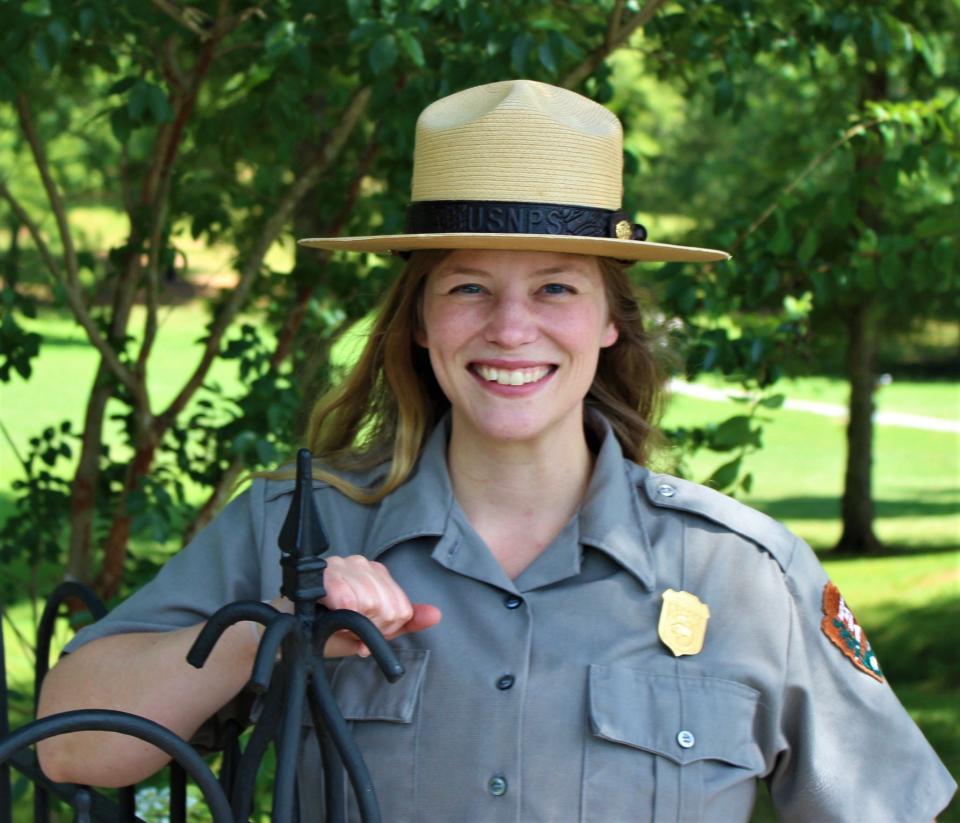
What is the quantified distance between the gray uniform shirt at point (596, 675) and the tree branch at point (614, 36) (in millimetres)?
1690

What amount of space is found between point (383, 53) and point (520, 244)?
105 cm

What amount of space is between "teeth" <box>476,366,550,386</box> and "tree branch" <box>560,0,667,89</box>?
165cm

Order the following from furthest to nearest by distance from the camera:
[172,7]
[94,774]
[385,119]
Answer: [385,119] < [172,7] < [94,774]

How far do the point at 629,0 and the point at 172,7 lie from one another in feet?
3.80

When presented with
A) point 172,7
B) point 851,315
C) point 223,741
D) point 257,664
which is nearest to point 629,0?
point 172,7

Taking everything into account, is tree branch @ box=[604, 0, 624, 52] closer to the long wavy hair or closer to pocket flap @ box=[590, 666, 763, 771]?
the long wavy hair

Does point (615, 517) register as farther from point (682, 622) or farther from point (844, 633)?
point (844, 633)

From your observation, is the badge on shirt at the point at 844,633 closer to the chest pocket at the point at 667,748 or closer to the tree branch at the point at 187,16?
the chest pocket at the point at 667,748

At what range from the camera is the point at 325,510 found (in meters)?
Result: 2.20

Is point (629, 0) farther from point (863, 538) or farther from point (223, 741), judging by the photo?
point (863, 538)

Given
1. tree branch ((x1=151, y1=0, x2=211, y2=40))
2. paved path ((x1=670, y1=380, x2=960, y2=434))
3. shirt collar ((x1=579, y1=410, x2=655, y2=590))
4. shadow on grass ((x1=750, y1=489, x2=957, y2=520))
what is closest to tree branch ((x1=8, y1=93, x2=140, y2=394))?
tree branch ((x1=151, y1=0, x2=211, y2=40))

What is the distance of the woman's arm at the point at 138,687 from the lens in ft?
6.22

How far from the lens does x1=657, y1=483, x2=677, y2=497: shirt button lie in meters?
2.24

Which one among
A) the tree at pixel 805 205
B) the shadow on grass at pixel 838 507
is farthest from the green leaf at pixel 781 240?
the shadow on grass at pixel 838 507
